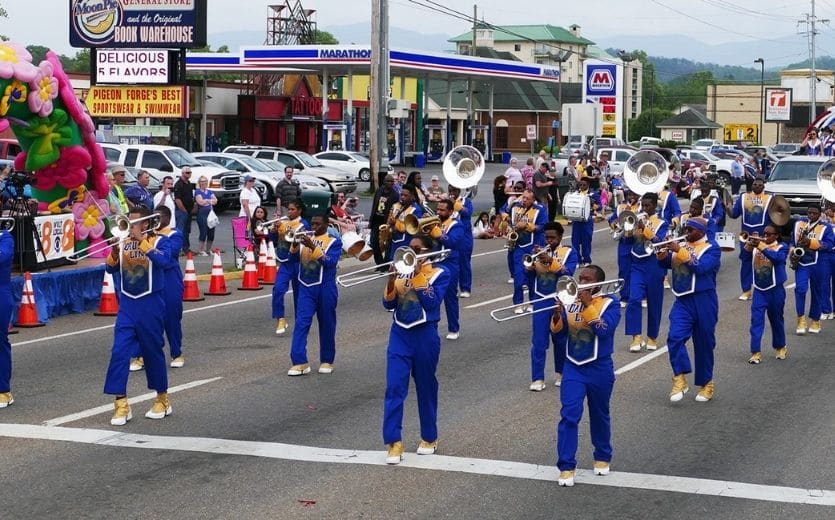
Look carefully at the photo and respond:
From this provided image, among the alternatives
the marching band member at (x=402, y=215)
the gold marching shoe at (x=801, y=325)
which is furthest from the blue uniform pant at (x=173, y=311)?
the gold marching shoe at (x=801, y=325)

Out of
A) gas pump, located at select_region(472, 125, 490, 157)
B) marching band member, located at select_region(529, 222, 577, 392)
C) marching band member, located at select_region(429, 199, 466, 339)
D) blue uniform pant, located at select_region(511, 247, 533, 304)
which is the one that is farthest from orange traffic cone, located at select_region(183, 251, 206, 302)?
gas pump, located at select_region(472, 125, 490, 157)

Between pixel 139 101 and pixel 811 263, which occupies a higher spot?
pixel 139 101

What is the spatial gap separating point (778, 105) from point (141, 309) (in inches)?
3372

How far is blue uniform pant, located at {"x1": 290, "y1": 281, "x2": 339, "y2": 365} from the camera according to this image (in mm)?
14203

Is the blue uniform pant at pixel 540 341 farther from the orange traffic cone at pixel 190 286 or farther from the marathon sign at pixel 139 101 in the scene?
the marathon sign at pixel 139 101

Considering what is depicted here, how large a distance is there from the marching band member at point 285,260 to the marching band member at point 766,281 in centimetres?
515

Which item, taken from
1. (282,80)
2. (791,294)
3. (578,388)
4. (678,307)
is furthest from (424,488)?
(282,80)

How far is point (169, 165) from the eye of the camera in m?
34.3

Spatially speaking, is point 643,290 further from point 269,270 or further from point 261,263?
point 261,263

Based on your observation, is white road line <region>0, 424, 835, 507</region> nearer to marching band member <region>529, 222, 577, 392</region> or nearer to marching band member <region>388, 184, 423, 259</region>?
marching band member <region>529, 222, 577, 392</region>

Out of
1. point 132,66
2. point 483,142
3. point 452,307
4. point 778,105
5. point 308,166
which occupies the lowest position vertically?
point 452,307

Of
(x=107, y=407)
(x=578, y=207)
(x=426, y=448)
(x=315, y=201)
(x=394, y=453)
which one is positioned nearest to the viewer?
(x=394, y=453)

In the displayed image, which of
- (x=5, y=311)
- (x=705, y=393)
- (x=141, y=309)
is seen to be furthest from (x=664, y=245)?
(x=5, y=311)

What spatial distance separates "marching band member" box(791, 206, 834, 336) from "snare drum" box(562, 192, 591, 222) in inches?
179
